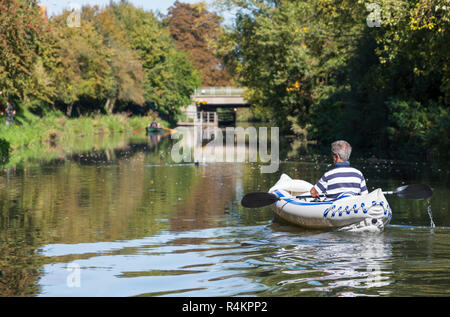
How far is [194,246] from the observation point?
38.3 ft

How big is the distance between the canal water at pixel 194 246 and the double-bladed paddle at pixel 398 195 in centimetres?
45

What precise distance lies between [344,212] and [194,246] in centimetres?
268

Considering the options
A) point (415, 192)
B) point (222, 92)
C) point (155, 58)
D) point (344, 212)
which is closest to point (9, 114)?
point (415, 192)

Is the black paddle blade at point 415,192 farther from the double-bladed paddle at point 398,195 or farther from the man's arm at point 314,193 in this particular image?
the man's arm at point 314,193

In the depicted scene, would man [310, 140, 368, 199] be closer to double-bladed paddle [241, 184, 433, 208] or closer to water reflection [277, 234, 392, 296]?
water reflection [277, 234, 392, 296]

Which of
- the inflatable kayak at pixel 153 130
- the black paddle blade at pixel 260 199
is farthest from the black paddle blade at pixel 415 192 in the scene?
the inflatable kayak at pixel 153 130

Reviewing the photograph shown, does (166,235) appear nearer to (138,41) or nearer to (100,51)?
(100,51)

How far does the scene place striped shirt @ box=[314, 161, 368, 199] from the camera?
12.8 meters

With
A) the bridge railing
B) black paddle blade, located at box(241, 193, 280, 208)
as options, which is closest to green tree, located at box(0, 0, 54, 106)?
black paddle blade, located at box(241, 193, 280, 208)

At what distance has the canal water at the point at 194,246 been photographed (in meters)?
8.73

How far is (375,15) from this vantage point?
21016 mm

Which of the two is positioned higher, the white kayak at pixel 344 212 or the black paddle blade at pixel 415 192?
the black paddle blade at pixel 415 192

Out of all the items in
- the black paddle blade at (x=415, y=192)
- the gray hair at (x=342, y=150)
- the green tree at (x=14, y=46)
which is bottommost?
the black paddle blade at (x=415, y=192)

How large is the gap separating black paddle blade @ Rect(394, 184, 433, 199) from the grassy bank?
18868 mm
